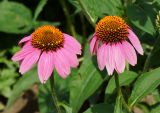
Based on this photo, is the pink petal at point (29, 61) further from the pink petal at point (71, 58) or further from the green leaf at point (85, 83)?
the green leaf at point (85, 83)

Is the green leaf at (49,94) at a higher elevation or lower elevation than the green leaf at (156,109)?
higher

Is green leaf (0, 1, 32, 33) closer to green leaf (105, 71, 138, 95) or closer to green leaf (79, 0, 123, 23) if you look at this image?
green leaf (79, 0, 123, 23)

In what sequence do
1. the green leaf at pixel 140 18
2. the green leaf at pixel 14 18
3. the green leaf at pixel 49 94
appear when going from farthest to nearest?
the green leaf at pixel 14 18, the green leaf at pixel 49 94, the green leaf at pixel 140 18

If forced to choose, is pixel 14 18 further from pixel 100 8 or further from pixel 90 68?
pixel 100 8

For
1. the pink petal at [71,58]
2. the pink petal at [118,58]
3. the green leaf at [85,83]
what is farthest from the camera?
the green leaf at [85,83]

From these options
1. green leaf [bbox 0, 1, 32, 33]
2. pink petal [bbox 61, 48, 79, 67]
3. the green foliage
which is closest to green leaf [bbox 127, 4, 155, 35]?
the green foliage

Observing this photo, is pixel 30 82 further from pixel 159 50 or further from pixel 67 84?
pixel 159 50

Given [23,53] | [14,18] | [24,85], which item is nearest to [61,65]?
[23,53]

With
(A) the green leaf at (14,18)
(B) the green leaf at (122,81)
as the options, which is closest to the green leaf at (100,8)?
(B) the green leaf at (122,81)
